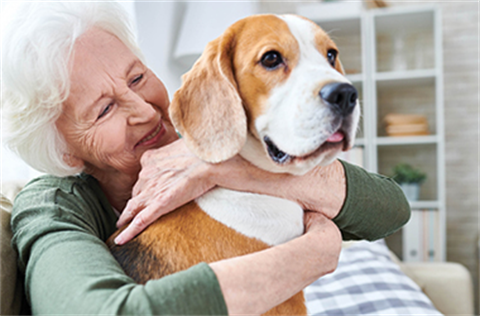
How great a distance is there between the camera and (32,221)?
85 cm

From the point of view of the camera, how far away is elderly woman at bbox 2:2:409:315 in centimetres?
67

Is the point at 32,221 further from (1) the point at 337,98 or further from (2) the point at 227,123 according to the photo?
(1) the point at 337,98

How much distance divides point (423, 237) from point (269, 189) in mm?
3075

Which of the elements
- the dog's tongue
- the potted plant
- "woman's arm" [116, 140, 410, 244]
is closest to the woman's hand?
"woman's arm" [116, 140, 410, 244]

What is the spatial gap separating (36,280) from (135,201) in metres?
0.25

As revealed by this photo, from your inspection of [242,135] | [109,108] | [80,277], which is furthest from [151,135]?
[80,277]

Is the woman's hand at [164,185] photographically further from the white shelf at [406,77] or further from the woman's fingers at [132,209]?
the white shelf at [406,77]

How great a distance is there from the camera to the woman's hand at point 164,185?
0.85 m

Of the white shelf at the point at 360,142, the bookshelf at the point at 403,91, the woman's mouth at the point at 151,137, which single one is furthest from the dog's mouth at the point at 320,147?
the white shelf at the point at 360,142

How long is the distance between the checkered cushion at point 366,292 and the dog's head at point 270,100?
1.29 metres

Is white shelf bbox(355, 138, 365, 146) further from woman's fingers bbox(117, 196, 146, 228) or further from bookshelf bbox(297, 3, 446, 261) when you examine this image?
woman's fingers bbox(117, 196, 146, 228)

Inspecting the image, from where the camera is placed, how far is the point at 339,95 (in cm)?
71

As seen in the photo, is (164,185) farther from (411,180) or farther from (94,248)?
(411,180)

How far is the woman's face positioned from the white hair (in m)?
0.03
